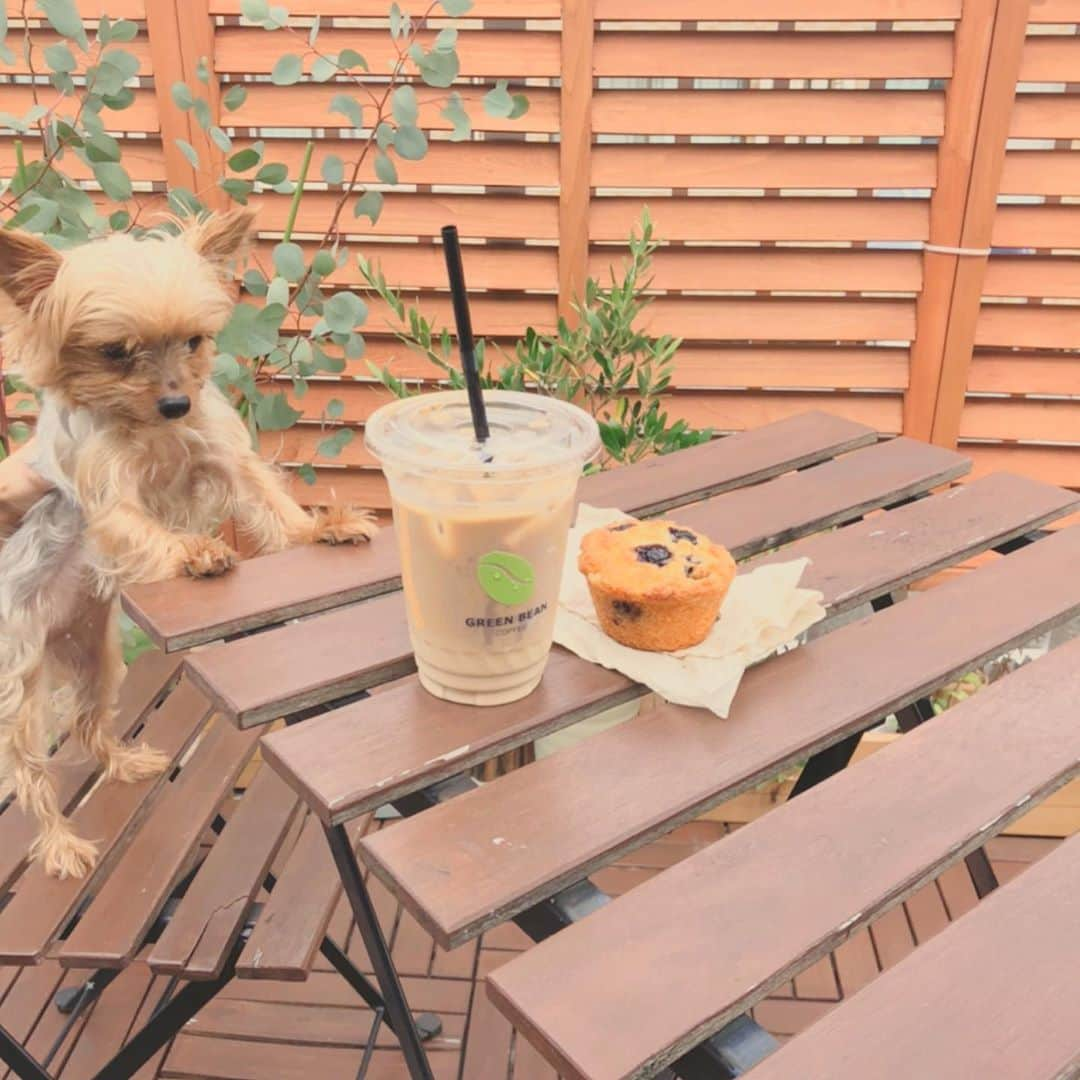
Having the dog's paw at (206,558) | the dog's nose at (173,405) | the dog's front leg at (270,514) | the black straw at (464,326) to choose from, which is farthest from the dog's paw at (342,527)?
the black straw at (464,326)

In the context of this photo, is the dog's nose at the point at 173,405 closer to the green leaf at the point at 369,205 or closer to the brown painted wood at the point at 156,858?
the brown painted wood at the point at 156,858

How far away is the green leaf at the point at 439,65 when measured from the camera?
196cm

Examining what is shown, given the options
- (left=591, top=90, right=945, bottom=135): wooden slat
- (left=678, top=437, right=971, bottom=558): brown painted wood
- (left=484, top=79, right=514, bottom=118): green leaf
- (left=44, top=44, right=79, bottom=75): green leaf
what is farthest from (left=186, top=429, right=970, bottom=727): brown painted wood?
(left=44, top=44, right=79, bottom=75): green leaf

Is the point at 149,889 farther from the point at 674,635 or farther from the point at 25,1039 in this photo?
the point at 25,1039

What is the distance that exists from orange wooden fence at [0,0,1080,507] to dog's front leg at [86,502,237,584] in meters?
1.33

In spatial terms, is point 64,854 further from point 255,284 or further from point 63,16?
point 63,16

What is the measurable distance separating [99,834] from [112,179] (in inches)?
48.4

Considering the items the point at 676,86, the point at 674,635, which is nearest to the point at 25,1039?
the point at 674,635

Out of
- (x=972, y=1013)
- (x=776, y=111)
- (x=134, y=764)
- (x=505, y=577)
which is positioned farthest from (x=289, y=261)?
(x=972, y=1013)

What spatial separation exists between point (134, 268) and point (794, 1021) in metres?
1.80

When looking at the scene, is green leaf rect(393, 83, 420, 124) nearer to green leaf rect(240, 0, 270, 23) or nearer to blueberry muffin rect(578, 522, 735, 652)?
green leaf rect(240, 0, 270, 23)

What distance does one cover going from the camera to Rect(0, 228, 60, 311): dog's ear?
1.34 meters

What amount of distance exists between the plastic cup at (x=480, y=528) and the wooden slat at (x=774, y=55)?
1699 mm

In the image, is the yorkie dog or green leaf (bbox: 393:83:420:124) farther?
green leaf (bbox: 393:83:420:124)
